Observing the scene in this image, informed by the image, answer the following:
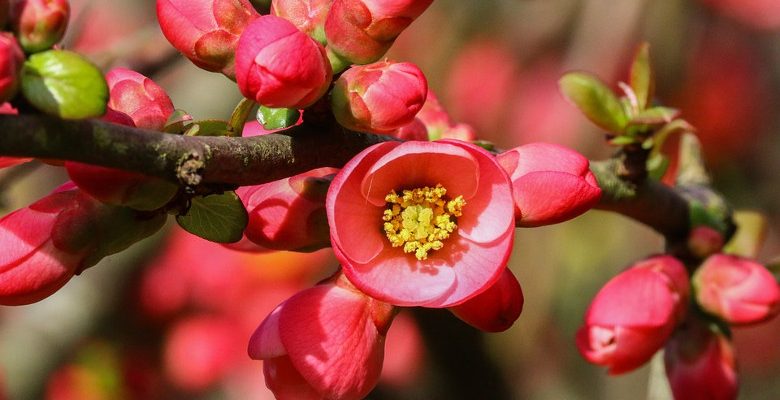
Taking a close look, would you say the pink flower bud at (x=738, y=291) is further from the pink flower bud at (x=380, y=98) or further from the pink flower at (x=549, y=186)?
the pink flower bud at (x=380, y=98)

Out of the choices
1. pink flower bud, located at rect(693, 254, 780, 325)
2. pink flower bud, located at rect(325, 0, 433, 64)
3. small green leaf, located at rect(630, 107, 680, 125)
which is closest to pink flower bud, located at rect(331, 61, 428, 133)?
pink flower bud, located at rect(325, 0, 433, 64)

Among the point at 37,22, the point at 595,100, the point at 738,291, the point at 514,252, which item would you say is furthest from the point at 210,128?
the point at 514,252

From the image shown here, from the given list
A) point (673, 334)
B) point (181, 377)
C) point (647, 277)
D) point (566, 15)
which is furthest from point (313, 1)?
point (566, 15)

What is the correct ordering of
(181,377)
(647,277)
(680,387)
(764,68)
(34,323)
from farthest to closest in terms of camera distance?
(764,68), (181,377), (34,323), (680,387), (647,277)

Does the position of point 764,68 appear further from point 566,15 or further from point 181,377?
point 181,377

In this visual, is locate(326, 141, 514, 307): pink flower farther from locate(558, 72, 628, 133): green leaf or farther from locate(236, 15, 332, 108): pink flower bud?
locate(558, 72, 628, 133): green leaf

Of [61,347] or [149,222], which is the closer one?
[149,222]

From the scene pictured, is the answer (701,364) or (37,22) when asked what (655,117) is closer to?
(701,364)
